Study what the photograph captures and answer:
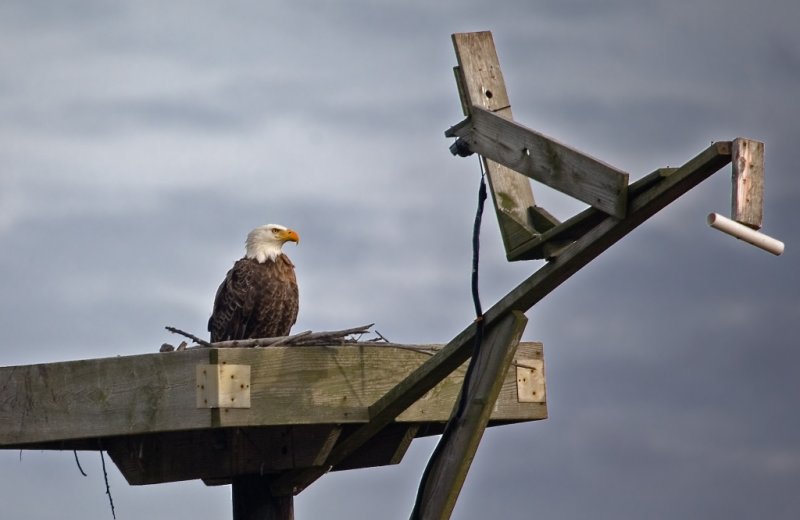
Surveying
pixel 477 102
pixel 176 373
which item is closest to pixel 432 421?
pixel 176 373

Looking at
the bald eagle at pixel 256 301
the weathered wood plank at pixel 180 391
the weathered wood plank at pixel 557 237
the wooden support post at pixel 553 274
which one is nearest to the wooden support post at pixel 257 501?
the wooden support post at pixel 553 274

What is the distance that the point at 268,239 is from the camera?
30.3ft

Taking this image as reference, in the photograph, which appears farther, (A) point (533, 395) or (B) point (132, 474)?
(A) point (533, 395)

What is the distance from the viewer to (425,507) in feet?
14.6

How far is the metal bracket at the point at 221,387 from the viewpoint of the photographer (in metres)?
4.65

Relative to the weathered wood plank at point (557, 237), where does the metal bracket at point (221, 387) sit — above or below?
below

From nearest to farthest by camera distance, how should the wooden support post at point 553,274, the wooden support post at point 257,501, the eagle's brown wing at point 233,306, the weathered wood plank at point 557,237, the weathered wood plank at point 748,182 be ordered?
1. the weathered wood plank at point 748,182
2. the wooden support post at point 553,274
3. the weathered wood plank at point 557,237
4. the wooden support post at point 257,501
5. the eagle's brown wing at point 233,306

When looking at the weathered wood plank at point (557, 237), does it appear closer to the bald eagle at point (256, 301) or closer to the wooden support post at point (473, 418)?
the wooden support post at point (473, 418)

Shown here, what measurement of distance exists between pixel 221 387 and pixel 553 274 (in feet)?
4.07

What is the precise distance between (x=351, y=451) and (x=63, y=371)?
113 cm

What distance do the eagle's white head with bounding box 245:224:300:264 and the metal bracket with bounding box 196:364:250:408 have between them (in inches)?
175

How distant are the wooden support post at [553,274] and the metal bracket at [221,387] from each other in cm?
56

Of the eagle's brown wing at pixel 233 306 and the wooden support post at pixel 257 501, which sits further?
the eagle's brown wing at pixel 233 306

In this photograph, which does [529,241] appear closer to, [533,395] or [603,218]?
[603,218]
